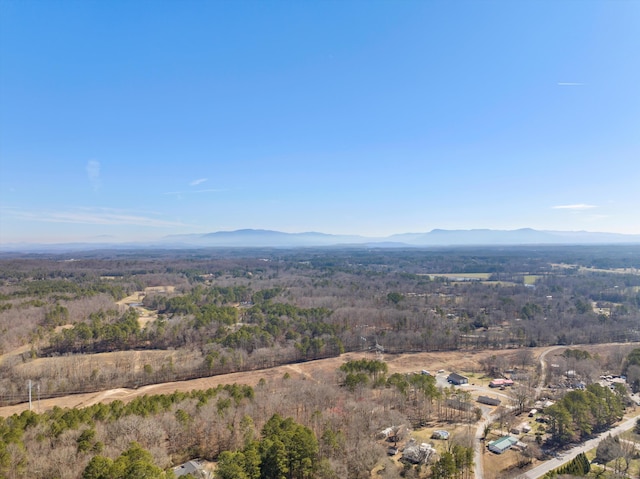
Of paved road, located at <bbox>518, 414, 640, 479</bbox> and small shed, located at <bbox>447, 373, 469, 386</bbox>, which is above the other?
paved road, located at <bbox>518, 414, 640, 479</bbox>

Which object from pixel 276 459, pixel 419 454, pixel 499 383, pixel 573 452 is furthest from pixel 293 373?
pixel 573 452

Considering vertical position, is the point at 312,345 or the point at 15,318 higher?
the point at 15,318

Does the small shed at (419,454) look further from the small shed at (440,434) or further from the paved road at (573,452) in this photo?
the paved road at (573,452)

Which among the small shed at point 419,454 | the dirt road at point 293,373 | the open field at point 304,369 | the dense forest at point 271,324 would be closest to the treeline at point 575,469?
the small shed at point 419,454

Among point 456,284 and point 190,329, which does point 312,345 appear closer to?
point 190,329

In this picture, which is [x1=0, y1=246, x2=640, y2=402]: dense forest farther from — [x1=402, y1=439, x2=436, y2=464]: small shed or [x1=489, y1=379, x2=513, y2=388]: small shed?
[x1=402, y1=439, x2=436, y2=464]: small shed

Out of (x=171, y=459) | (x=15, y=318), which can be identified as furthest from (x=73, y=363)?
(x=171, y=459)

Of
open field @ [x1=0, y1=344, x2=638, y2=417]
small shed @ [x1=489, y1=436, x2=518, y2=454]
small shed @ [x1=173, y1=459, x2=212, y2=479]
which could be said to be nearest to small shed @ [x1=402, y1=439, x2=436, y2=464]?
small shed @ [x1=489, y1=436, x2=518, y2=454]
